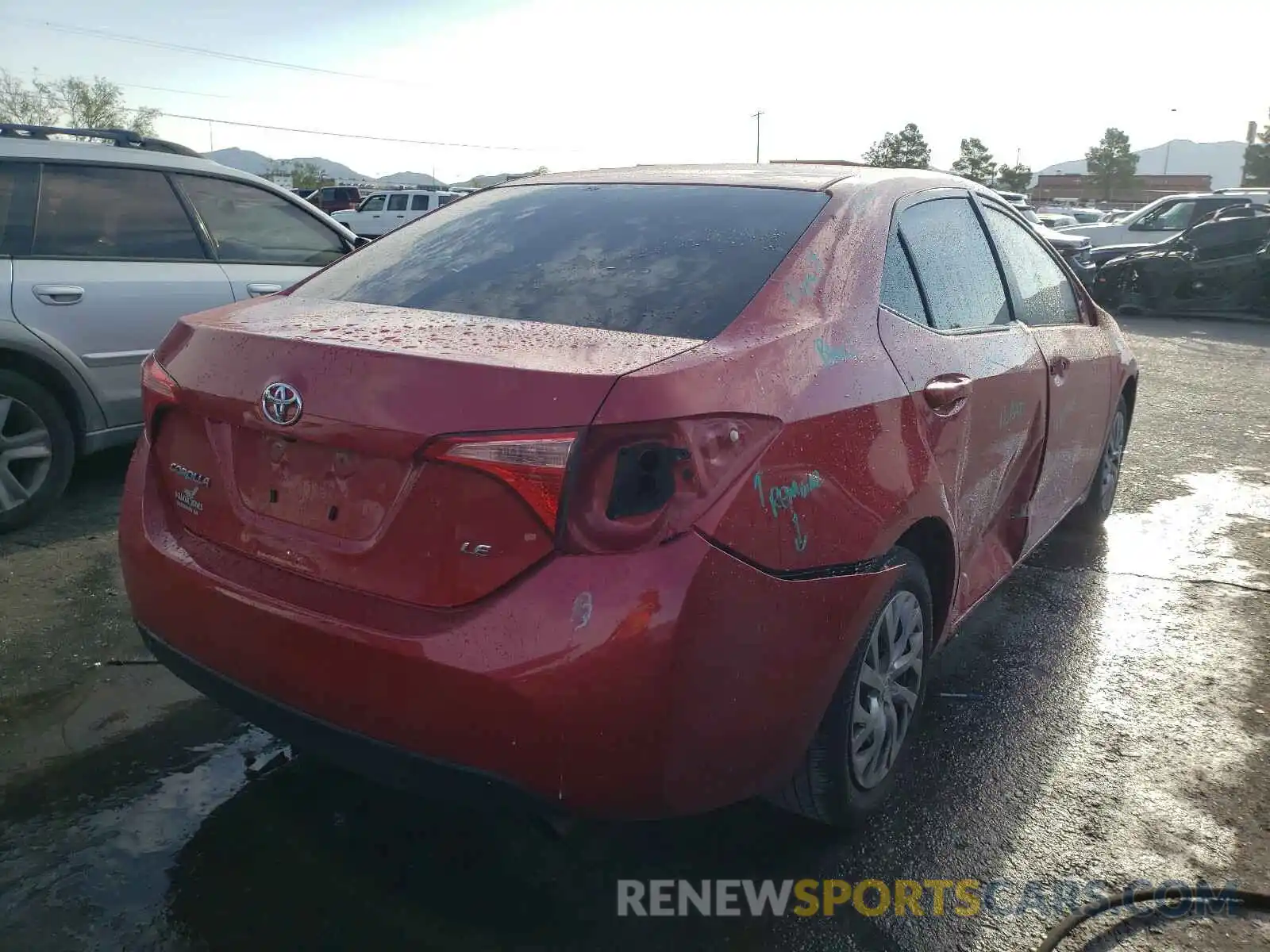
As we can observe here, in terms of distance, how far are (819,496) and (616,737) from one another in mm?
637

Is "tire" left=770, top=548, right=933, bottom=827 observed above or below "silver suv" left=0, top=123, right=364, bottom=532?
below

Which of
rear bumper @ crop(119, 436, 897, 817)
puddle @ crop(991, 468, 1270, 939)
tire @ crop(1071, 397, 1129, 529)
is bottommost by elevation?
puddle @ crop(991, 468, 1270, 939)

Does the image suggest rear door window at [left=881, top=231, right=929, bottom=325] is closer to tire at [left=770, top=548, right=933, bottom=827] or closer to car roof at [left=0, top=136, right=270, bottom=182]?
tire at [left=770, top=548, right=933, bottom=827]

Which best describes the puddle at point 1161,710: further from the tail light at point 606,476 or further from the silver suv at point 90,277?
the silver suv at point 90,277

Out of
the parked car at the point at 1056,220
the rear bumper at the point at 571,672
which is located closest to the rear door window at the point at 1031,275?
the rear bumper at the point at 571,672

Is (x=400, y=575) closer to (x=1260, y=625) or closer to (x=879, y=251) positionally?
(x=879, y=251)

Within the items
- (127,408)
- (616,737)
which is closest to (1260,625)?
(616,737)

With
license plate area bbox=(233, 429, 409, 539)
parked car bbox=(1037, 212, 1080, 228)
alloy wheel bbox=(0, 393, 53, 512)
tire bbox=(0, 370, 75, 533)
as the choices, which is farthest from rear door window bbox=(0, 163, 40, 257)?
parked car bbox=(1037, 212, 1080, 228)

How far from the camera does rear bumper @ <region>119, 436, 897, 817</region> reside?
1817 mm

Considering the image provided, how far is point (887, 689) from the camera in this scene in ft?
8.40

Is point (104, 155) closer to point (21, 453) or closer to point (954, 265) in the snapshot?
point (21, 453)

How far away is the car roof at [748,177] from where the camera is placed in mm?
2850

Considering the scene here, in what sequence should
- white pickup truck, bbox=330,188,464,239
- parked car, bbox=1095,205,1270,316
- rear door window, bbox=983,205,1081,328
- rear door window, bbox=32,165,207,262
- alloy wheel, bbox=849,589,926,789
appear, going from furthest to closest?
white pickup truck, bbox=330,188,464,239
parked car, bbox=1095,205,1270,316
rear door window, bbox=32,165,207,262
rear door window, bbox=983,205,1081,328
alloy wheel, bbox=849,589,926,789

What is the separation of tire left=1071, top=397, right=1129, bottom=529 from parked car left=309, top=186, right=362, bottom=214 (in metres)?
34.9
